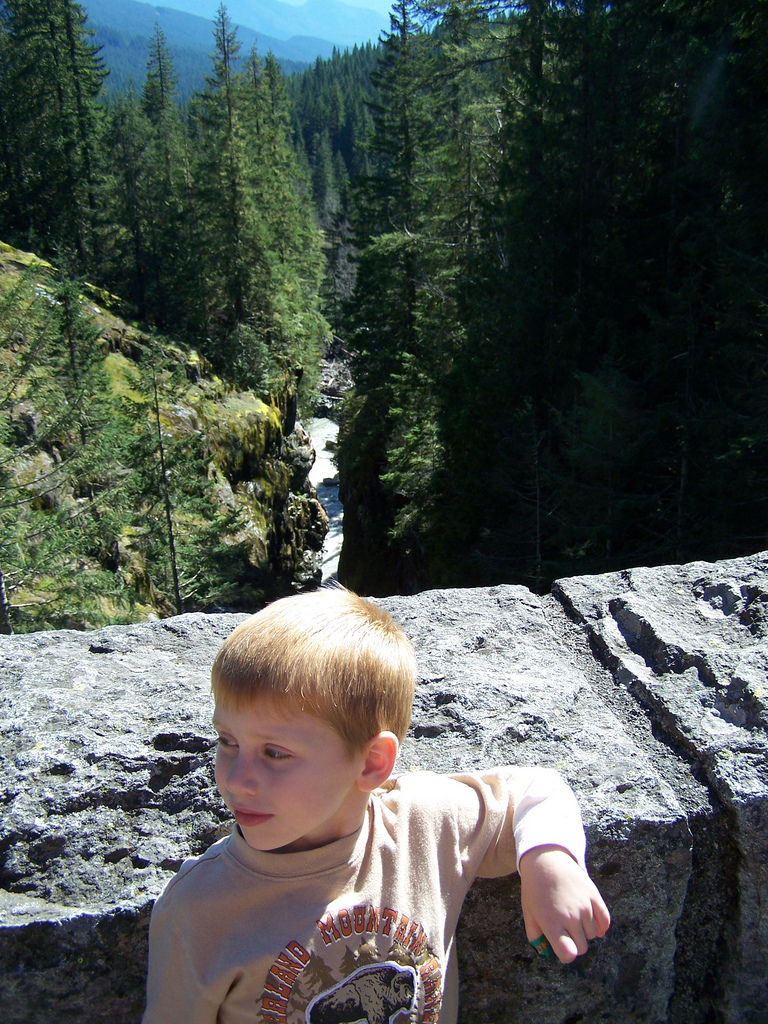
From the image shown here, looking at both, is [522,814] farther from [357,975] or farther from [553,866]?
[357,975]

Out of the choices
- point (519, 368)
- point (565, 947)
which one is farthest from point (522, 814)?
point (519, 368)

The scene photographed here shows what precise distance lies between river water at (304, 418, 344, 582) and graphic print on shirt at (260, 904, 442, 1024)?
25.2 m

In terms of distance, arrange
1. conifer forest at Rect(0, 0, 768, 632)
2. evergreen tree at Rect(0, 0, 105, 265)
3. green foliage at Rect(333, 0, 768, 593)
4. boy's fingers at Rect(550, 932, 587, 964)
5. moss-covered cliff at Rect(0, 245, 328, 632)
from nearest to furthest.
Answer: boy's fingers at Rect(550, 932, 587, 964) < green foliage at Rect(333, 0, 768, 593) < conifer forest at Rect(0, 0, 768, 632) < moss-covered cliff at Rect(0, 245, 328, 632) < evergreen tree at Rect(0, 0, 105, 265)

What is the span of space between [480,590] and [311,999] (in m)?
1.29

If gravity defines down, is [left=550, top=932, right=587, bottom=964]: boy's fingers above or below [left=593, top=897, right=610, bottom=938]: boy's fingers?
below

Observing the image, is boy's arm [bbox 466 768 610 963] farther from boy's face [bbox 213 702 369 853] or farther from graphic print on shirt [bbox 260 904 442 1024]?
boy's face [bbox 213 702 369 853]

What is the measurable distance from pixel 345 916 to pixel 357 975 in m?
0.09

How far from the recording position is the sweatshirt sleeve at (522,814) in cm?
128

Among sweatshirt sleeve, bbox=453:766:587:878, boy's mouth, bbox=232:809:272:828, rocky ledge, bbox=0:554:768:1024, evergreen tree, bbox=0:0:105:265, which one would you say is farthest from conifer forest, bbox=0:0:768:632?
evergreen tree, bbox=0:0:105:265

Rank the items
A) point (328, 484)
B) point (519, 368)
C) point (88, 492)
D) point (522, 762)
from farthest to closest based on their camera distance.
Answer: point (328, 484) → point (88, 492) → point (519, 368) → point (522, 762)

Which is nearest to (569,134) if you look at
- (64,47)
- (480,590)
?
(480,590)

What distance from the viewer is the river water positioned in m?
30.5

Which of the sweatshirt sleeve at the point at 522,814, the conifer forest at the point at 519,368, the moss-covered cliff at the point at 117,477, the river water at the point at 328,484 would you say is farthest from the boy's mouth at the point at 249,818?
the river water at the point at 328,484

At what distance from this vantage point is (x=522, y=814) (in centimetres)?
135
